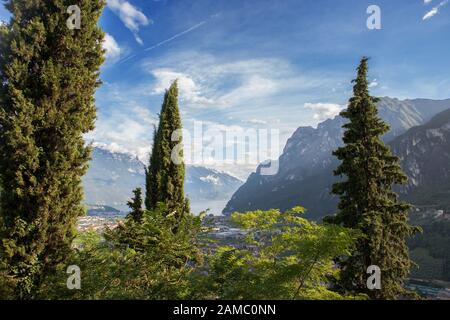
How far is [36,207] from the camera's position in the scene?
9641mm

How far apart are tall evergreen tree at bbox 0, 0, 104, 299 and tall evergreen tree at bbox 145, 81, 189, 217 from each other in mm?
11237

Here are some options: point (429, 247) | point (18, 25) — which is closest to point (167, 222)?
point (18, 25)

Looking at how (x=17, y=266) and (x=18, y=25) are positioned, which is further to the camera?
(x=18, y=25)

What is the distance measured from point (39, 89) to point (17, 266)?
530 cm

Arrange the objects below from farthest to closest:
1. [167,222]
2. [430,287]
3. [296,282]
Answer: [430,287] < [167,222] < [296,282]

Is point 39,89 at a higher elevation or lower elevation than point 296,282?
higher

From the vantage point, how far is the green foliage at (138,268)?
6426 mm

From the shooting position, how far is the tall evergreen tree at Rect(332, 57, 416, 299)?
549 inches

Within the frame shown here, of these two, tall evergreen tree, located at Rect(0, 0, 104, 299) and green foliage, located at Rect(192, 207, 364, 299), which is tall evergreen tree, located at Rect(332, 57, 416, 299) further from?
tall evergreen tree, located at Rect(0, 0, 104, 299)

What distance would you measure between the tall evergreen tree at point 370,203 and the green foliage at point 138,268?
920 cm

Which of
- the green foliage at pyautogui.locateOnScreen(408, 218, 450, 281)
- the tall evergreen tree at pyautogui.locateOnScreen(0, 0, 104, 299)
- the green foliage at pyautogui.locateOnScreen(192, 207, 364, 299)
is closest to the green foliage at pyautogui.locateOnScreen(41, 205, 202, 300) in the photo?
the green foliage at pyautogui.locateOnScreen(192, 207, 364, 299)

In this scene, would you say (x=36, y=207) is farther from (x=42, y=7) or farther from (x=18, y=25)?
(x=42, y=7)

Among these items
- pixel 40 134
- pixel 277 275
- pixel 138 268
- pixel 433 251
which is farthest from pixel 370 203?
pixel 433 251

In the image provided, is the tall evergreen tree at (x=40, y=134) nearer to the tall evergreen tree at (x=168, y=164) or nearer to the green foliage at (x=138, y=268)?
the green foliage at (x=138, y=268)
